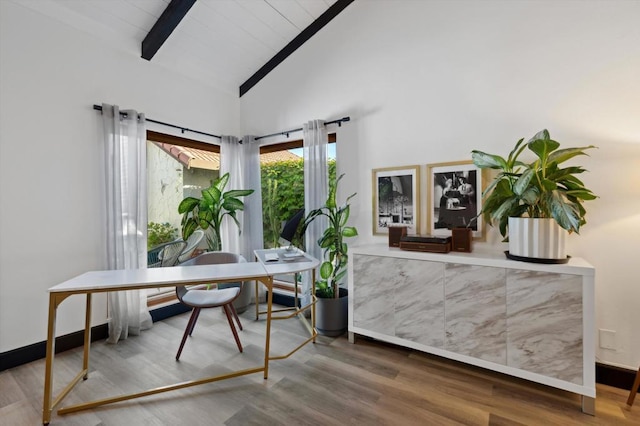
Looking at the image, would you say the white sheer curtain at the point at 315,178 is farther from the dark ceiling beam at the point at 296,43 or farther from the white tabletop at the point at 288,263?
the dark ceiling beam at the point at 296,43

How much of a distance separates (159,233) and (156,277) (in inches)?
65.3

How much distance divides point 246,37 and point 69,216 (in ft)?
8.47

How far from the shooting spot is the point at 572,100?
6.88ft

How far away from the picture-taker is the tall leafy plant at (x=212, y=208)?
3387mm

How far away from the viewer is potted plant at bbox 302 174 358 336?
108 inches

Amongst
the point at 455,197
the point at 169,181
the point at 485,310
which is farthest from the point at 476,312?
the point at 169,181

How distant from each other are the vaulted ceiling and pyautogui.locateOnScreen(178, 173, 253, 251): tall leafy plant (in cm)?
139

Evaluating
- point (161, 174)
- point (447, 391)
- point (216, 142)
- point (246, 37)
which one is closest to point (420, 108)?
point (246, 37)

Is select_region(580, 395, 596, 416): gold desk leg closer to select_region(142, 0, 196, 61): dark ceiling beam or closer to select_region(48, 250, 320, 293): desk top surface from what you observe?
select_region(48, 250, 320, 293): desk top surface

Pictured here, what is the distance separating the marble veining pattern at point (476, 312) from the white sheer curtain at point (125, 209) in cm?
289

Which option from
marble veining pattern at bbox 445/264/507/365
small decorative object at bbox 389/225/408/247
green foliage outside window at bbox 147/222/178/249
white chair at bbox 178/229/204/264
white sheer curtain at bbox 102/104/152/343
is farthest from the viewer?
green foliage outside window at bbox 147/222/178/249

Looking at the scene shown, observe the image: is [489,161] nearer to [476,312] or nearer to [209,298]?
[476,312]

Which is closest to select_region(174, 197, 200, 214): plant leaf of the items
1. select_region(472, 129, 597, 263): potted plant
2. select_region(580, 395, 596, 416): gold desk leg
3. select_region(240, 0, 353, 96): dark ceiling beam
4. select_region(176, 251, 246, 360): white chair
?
select_region(176, 251, 246, 360): white chair

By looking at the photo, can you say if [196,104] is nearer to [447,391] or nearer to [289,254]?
[289,254]
